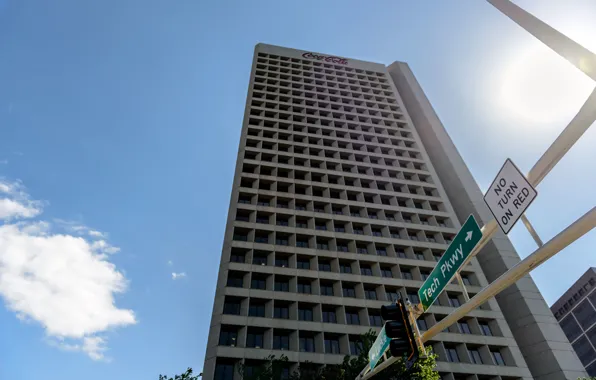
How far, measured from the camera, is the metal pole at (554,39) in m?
4.95

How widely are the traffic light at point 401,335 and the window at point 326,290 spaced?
104 feet

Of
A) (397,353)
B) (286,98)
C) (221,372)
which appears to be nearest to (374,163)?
(286,98)

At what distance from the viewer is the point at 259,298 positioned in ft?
117

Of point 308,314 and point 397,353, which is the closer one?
point 397,353

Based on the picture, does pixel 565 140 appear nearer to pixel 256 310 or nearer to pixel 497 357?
pixel 256 310

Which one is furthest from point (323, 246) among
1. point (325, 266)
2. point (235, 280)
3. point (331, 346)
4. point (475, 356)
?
point (475, 356)

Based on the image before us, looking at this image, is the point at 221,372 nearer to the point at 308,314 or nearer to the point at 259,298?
the point at 259,298

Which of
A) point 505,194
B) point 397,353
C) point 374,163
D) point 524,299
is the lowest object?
point 397,353

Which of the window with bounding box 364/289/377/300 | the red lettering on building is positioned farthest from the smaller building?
the red lettering on building

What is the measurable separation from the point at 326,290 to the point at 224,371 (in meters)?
13.5

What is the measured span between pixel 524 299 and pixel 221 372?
117 feet

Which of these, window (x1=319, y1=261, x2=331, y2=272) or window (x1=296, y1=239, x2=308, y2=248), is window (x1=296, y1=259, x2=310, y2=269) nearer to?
window (x1=319, y1=261, x2=331, y2=272)

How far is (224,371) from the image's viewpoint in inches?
1216

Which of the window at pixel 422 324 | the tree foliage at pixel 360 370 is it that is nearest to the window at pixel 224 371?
the tree foliage at pixel 360 370
